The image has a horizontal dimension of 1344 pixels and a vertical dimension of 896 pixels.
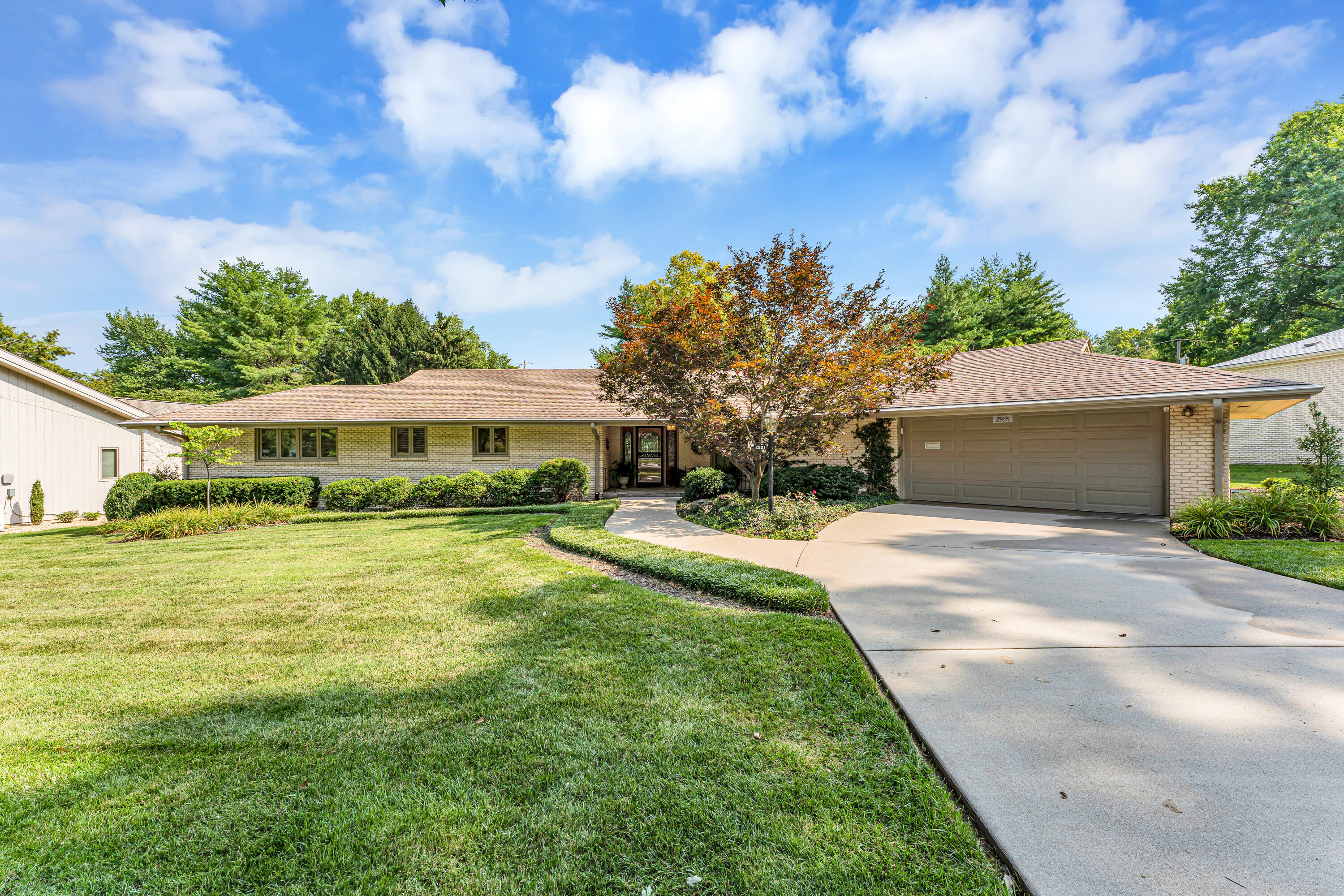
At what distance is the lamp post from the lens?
28.8 feet

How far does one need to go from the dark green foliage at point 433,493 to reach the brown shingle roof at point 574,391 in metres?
1.74

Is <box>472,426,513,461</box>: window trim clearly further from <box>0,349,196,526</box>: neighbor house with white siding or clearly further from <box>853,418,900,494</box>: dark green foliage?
<box>853,418,900,494</box>: dark green foliage

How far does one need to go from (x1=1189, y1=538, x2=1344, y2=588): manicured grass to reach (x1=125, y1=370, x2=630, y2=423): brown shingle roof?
1152 centimetres

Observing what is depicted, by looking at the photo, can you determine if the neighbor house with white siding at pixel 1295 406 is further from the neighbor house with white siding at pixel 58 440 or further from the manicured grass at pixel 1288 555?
the neighbor house with white siding at pixel 58 440

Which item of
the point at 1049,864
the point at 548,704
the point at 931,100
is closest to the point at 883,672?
the point at 1049,864

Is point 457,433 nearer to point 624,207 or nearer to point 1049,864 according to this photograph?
point 624,207

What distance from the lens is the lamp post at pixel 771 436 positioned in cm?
878

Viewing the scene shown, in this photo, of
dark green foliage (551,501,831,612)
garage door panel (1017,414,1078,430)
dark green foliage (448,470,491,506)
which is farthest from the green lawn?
garage door panel (1017,414,1078,430)

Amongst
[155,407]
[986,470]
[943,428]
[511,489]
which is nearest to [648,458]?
[511,489]

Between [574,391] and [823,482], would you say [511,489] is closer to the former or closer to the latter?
[574,391]

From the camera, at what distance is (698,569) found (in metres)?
5.50

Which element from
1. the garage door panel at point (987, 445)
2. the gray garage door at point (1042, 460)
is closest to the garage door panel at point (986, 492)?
the gray garage door at point (1042, 460)

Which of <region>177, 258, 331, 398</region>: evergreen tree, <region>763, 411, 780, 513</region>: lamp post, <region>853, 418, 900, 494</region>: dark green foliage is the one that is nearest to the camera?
<region>763, 411, 780, 513</region>: lamp post

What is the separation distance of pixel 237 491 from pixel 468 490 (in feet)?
19.2
